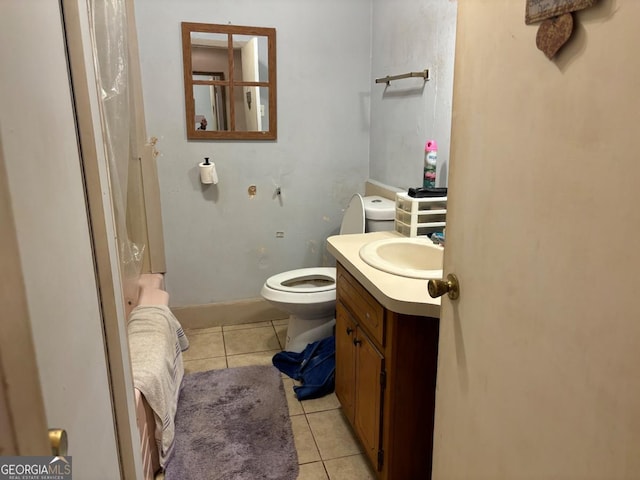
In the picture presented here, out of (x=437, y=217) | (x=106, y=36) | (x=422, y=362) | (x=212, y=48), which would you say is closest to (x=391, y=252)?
(x=437, y=217)

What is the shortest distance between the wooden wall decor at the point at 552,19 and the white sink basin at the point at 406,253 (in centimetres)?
103

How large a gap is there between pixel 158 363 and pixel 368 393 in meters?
0.83

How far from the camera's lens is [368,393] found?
1.67 meters

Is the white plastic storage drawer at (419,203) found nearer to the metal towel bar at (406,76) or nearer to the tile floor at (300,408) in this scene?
the metal towel bar at (406,76)

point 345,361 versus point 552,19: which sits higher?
point 552,19

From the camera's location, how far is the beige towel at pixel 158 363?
172cm

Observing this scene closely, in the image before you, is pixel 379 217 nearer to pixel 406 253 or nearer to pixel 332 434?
pixel 406 253

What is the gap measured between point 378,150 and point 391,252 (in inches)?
43.5

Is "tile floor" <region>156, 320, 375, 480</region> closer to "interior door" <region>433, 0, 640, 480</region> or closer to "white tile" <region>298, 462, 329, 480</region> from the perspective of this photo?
"white tile" <region>298, 462, 329, 480</region>

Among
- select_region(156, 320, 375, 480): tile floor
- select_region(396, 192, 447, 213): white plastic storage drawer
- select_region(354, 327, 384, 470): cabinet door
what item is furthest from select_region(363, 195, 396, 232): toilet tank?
select_region(156, 320, 375, 480): tile floor

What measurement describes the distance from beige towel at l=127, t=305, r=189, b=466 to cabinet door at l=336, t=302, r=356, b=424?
71 centimetres

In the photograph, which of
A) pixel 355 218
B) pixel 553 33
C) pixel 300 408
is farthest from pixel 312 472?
pixel 553 33

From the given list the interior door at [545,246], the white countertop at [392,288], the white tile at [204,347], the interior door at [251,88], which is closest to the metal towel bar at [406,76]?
the interior door at [251,88]

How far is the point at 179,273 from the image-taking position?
289 centimetres
